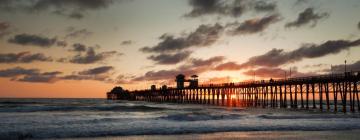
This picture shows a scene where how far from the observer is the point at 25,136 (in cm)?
1925

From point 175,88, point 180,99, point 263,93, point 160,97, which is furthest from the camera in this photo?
point 160,97

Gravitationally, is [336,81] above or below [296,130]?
above

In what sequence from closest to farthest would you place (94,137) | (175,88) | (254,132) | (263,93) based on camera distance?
(94,137), (254,132), (263,93), (175,88)

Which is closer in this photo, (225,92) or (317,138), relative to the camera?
(317,138)

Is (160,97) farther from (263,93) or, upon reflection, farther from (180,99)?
(263,93)

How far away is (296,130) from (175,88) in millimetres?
63841

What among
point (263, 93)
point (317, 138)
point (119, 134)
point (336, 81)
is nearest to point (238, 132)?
point (317, 138)

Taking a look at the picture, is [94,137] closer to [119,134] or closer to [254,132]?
[119,134]

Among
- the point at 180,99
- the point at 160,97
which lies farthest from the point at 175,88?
the point at 160,97

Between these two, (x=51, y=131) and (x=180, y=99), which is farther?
(x=180, y=99)

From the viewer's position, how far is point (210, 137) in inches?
719

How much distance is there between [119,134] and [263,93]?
40124mm

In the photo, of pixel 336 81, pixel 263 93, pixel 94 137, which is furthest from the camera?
pixel 263 93

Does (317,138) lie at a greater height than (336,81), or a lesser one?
lesser
